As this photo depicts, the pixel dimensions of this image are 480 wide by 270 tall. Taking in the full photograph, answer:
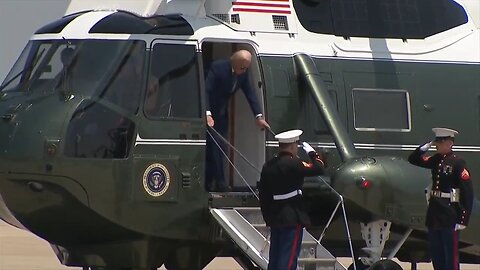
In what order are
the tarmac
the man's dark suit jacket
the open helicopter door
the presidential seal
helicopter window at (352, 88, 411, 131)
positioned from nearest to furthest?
the presidential seal
the man's dark suit jacket
the open helicopter door
helicopter window at (352, 88, 411, 131)
the tarmac

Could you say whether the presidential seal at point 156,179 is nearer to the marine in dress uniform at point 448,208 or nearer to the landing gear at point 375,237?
the landing gear at point 375,237

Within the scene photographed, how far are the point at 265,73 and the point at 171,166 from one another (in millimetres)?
1366

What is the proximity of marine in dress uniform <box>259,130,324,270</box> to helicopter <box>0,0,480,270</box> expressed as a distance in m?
0.50

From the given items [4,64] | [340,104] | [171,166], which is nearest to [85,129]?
[171,166]

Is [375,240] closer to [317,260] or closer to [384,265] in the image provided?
[384,265]

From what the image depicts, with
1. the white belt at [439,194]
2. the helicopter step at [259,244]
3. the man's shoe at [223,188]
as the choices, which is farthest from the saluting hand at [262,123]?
the white belt at [439,194]

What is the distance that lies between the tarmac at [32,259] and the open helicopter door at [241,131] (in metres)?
5.24

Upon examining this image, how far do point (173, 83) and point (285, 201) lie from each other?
173cm

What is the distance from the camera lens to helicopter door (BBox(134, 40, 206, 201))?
12430 millimetres

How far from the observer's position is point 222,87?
13016 millimetres

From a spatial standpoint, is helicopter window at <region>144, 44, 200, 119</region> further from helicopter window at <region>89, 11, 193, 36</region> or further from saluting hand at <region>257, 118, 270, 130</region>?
saluting hand at <region>257, 118, 270, 130</region>

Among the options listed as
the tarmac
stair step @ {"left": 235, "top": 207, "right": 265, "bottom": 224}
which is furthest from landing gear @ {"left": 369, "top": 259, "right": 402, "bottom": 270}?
the tarmac

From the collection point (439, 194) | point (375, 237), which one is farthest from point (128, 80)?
point (439, 194)

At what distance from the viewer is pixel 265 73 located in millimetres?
13031
